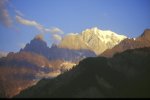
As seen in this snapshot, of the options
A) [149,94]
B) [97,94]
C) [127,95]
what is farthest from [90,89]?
[149,94]

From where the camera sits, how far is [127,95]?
19750 centimetres

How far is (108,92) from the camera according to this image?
649ft

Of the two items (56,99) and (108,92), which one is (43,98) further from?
(108,92)

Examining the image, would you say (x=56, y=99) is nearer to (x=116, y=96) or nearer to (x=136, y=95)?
(x=116, y=96)

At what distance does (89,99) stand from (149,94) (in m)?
40.6

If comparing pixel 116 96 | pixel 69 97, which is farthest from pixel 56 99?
pixel 116 96

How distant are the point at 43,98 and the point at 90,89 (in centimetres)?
3089

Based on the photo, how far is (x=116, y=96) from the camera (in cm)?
19300

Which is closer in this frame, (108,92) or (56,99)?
(56,99)

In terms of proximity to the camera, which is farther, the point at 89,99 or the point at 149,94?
the point at 149,94

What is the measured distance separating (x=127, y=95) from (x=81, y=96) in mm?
29949

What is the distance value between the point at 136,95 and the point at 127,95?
234 inches

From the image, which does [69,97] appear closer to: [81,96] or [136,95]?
[81,96]

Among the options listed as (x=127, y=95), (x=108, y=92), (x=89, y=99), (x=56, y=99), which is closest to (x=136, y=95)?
(x=127, y=95)
